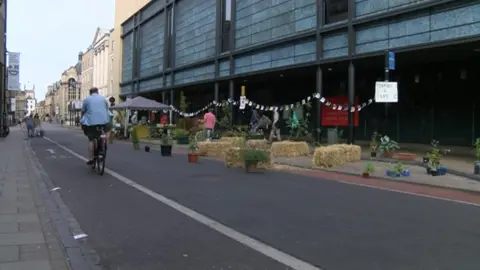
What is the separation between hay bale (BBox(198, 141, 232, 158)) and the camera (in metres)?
19.4

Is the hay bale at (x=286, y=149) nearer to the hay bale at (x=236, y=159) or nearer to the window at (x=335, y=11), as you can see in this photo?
the hay bale at (x=236, y=159)

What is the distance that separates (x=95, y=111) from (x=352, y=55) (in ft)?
42.2

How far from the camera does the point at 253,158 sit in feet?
45.5

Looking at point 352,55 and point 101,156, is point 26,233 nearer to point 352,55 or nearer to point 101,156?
point 101,156

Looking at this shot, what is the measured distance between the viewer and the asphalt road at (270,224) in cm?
542

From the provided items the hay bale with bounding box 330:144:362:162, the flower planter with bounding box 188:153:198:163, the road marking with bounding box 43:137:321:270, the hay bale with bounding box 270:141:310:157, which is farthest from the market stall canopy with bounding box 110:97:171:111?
the road marking with bounding box 43:137:321:270

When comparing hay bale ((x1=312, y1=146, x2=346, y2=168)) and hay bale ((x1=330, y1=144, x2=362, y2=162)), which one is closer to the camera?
hay bale ((x1=312, y1=146, x2=346, y2=168))

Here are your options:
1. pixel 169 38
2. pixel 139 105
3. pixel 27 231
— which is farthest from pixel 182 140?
pixel 27 231

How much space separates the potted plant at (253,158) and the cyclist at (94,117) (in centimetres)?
369

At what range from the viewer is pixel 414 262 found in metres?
5.35

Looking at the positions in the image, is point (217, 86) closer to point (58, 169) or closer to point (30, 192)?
point (58, 169)

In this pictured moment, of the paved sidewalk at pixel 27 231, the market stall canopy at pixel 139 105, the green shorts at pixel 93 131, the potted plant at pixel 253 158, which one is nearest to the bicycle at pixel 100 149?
the green shorts at pixel 93 131

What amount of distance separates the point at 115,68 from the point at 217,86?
101 feet

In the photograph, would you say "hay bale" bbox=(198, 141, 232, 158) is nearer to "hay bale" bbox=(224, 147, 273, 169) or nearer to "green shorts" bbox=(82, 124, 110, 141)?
"hay bale" bbox=(224, 147, 273, 169)
